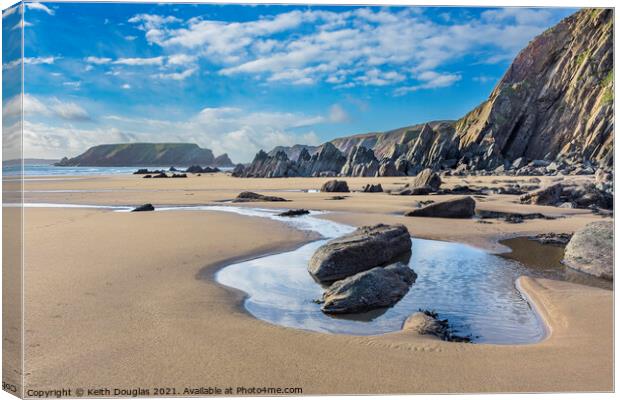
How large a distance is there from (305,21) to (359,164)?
160 ft

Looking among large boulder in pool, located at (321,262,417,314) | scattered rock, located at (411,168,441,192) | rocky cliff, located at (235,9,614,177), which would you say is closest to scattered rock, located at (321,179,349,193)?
rocky cliff, located at (235,9,614,177)

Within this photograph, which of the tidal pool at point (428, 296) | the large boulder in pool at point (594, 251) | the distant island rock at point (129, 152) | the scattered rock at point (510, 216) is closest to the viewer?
the tidal pool at point (428, 296)

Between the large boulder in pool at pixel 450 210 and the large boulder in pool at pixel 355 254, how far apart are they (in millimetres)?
5611

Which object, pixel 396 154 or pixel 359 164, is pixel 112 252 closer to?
pixel 359 164

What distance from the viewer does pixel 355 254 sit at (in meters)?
7.33

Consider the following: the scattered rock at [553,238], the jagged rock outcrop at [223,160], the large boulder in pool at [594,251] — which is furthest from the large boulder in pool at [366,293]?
the scattered rock at [553,238]

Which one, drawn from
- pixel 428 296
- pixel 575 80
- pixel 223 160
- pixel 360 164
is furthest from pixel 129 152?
pixel 360 164

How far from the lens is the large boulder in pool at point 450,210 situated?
45.4ft

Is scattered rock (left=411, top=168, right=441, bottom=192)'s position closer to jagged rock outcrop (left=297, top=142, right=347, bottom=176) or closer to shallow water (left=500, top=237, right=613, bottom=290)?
shallow water (left=500, top=237, right=613, bottom=290)

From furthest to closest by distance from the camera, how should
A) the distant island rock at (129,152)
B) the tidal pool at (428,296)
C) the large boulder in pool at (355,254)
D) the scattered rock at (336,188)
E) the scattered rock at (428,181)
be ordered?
the scattered rock at (336,188) < the scattered rock at (428,181) < the distant island rock at (129,152) < the large boulder in pool at (355,254) < the tidal pool at (428,296)

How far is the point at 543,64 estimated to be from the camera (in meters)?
10.1

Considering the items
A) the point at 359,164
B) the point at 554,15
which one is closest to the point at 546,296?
the point at 554,15

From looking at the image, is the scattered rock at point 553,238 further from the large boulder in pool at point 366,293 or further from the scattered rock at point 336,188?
the scattered rock at point 336,188

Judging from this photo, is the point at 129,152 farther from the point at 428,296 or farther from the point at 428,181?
the point at 428,181
